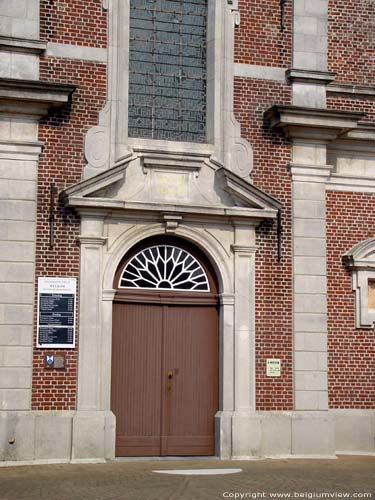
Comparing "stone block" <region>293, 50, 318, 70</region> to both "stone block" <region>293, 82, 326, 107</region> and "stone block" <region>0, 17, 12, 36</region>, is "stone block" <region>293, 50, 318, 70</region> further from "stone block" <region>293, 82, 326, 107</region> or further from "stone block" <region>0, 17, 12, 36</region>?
"stone block" <region>0, 17, 12, 36</region>

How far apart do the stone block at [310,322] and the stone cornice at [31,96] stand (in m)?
5.16

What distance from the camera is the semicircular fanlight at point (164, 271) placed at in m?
15.4

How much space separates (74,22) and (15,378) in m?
5.74

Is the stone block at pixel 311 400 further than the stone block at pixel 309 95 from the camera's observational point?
No

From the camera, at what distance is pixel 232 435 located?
592 inches

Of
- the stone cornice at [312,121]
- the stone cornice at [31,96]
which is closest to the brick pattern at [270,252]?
the stone cornice at [312,121]

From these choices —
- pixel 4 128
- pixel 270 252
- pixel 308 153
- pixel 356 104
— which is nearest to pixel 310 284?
pixel 270 252

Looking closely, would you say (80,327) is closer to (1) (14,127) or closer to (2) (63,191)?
(2) (63,191)

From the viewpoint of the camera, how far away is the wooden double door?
15.0m

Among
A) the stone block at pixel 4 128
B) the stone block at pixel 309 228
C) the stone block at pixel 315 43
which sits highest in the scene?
the stone block at pixel 315 43

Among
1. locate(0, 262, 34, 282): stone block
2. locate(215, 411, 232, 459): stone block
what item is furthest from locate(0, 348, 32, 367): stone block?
locate(215, 411, 232, 459): stone block

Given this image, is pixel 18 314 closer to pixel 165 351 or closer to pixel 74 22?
pixel 165 351

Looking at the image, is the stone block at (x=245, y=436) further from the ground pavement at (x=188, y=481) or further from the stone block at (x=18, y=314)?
the stone block at (x=18, y=314)

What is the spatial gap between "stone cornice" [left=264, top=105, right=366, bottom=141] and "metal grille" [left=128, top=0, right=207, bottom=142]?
4.27 feet
